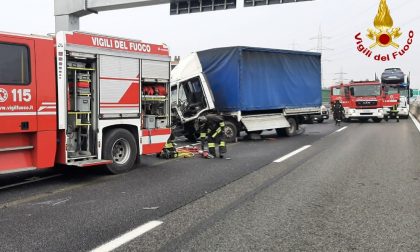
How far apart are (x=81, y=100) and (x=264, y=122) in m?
9.14

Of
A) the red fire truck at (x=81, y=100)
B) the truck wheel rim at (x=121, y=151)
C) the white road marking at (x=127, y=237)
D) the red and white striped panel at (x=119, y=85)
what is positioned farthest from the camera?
the truck wheel rim at (x=121, y=151)

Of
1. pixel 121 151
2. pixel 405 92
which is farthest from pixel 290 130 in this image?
pixel 405 92

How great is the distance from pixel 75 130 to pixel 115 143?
2.73 ft

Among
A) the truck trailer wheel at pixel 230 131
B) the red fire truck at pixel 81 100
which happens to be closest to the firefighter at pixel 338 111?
the truck trailer wheel at pixel 230 131

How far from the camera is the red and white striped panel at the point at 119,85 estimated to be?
316 inches

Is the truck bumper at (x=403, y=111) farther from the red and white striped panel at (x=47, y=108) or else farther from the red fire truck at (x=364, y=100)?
the red and white striped panel at (x=47, y=108)

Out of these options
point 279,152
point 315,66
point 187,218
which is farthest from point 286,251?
point 315,66

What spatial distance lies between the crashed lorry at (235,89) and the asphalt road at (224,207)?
5.29 m

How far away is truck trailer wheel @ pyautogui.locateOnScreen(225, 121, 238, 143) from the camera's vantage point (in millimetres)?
14836

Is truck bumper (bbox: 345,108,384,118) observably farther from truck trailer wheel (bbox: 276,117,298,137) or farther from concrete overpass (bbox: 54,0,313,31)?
truck trailer wheel (bbox: 276,117,298,137)

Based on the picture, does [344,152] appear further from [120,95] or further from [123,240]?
[123,240]

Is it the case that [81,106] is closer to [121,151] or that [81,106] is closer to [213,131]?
[121,151]

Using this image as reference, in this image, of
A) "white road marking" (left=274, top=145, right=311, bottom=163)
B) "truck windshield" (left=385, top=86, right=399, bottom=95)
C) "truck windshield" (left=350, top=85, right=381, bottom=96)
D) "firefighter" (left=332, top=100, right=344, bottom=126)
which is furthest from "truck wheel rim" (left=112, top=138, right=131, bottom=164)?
"truck windshield" (left=385, top=86, right=399, bottom=95)

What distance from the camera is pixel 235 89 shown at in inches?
579
